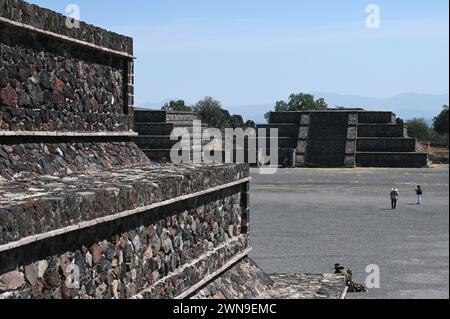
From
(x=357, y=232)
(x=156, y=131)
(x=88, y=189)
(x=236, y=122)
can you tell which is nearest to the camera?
(x=88, y=189)

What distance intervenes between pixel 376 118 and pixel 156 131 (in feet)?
56.6

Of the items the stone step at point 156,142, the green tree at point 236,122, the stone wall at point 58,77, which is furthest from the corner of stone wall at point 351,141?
the stone wall at point 58,77

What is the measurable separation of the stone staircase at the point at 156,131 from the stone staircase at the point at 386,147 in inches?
491

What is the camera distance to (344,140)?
58.6 m

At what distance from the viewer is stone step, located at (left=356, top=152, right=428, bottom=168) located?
5603cm

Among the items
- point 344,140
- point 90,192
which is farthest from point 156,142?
point 90,192

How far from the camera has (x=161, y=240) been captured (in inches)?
319

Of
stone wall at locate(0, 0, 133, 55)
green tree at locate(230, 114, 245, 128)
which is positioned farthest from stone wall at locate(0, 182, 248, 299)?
green tree at locate(230, 114, 245, 128)

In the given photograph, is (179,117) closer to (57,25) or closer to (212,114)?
(212,114)

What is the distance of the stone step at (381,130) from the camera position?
188ft

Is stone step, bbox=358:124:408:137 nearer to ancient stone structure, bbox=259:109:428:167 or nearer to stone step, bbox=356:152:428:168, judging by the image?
ancient stone structure, bbox=259:109:428:167

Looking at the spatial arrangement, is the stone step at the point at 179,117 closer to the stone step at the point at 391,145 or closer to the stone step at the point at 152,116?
the stone step at the point at 152,116

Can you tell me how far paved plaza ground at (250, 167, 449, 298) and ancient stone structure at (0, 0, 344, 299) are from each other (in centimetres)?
398

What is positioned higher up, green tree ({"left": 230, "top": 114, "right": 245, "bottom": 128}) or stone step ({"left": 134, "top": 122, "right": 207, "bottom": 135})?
green tree ({"left": 230, "top": 114, "right": 245, "bottom": 128})
